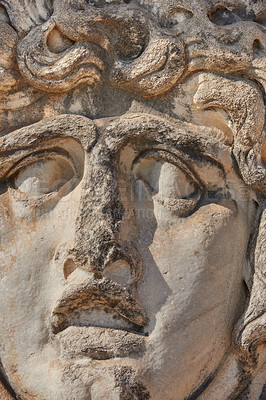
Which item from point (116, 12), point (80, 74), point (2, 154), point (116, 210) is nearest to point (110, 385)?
point (116, 210)

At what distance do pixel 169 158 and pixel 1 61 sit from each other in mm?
573

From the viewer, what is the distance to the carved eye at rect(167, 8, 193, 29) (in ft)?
5.32

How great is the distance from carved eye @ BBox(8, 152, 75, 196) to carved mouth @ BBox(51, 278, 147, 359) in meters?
0.31

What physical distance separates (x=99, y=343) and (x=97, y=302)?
11 cm

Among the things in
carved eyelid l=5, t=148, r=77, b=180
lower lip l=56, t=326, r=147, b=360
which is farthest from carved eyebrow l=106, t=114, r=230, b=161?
lower lip l=56, t=326, r=147, b=360

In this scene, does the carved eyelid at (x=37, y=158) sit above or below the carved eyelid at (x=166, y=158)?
below

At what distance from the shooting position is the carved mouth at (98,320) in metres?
1.45

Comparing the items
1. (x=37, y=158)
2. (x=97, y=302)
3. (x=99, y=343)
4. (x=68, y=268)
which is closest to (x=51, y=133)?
Answer: (x=37, y=158)

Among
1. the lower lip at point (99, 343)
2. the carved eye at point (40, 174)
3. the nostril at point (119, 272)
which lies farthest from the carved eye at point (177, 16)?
the lower lip at point (99, 343)

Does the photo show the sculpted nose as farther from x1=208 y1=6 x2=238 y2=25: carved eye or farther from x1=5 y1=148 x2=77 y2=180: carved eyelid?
x1=208 y1=6 x2=238 y2=25: carved eye

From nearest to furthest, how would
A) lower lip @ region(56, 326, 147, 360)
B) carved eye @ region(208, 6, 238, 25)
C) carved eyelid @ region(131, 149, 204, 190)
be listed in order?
lower lip @ region(56, 326, 147, 360)
carved eyelid @ region(131, 149, 204, 190)
carved eye @ region(208, 6, 238, 25)

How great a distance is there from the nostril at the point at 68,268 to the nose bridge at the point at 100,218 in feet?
0.14

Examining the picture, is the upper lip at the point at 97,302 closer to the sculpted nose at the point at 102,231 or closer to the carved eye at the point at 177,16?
the sculpted nose at the point at 102,231

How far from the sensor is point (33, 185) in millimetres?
1577
